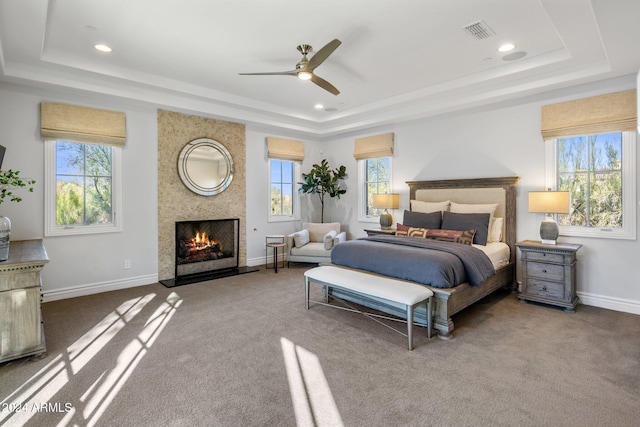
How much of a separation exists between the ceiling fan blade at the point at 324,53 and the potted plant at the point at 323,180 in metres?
3.40

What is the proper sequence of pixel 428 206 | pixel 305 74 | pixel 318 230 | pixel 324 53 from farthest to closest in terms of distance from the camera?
1. pixel 318 230
2. pixel 428 206
3. pixel 305 74
4. pixel 324 53

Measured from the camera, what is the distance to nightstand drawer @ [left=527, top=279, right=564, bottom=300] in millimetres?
3779

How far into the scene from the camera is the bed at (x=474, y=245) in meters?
3.14

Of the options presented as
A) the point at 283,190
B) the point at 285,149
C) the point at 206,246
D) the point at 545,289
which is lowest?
the point at 545,289

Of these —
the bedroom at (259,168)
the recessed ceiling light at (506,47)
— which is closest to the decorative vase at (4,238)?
the bedroom at (259,168)

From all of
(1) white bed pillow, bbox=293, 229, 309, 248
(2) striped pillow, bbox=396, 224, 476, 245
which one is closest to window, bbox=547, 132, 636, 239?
(2) striped pillow, bbox=396, 224, 476, 245

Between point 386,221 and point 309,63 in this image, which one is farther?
point 386,221

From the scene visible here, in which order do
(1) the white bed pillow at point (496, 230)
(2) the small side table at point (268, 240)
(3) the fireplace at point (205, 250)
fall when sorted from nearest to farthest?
(1) the white bed pillow at point (496, 230) < (3) the fireplace at point (205, 250) < (2) the small side table at point (268, 240)

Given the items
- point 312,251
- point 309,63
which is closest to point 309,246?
point 312,251

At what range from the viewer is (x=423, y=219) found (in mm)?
4949

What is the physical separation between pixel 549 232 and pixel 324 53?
341 centimetres

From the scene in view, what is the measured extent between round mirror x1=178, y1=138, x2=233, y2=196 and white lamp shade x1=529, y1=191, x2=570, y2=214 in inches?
184

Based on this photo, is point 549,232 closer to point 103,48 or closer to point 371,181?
point 371,181

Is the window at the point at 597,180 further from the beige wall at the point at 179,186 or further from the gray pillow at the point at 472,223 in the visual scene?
the beige wall at the point at 179,186
